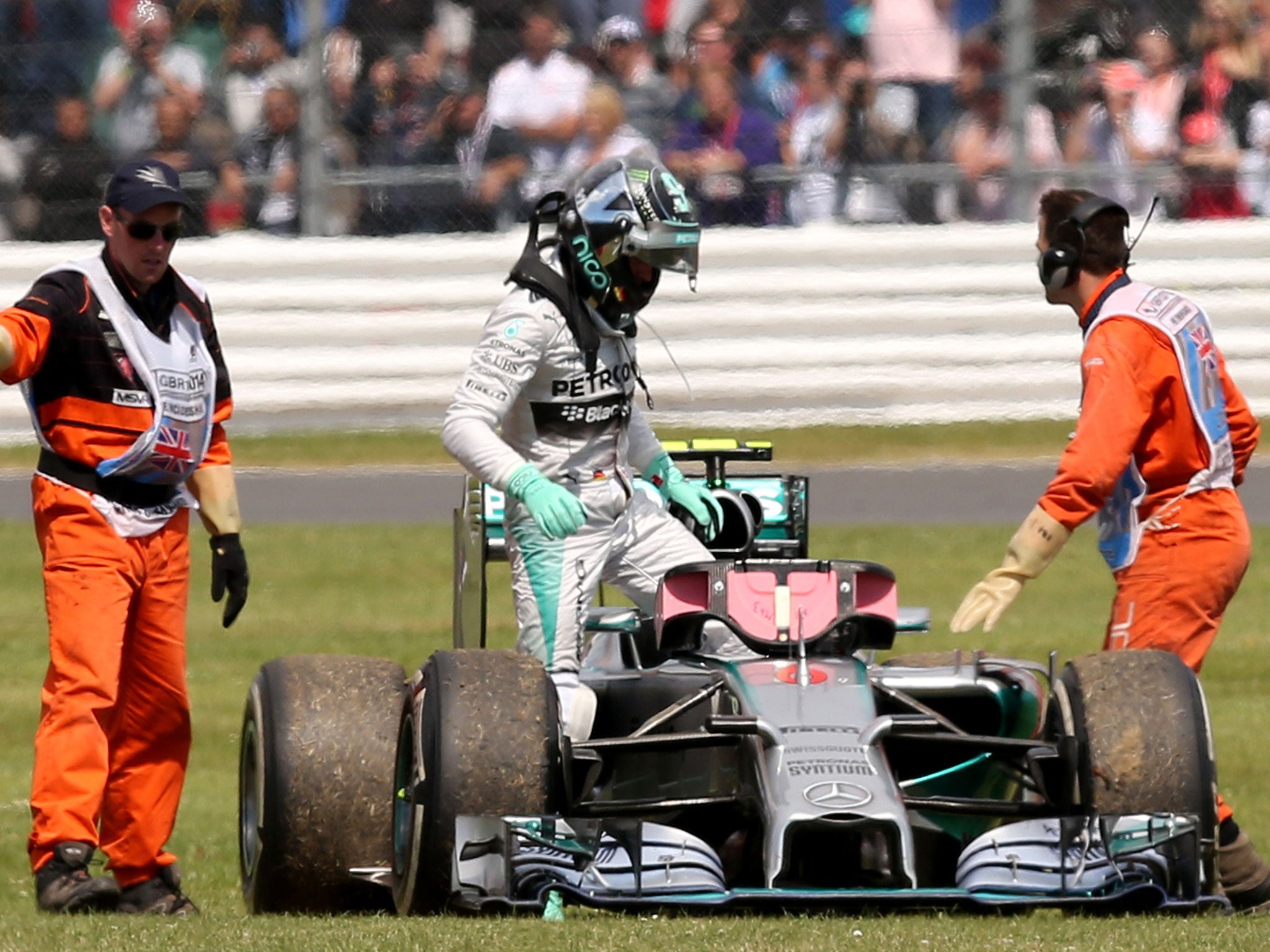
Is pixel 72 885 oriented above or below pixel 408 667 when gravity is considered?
below

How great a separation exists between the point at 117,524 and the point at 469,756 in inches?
55.1

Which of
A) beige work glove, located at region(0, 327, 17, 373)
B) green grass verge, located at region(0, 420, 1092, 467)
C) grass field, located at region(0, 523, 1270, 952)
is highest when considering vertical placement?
beige work glove, located at region(0, 327, 17, 373)

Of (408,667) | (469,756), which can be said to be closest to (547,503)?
(469,756)

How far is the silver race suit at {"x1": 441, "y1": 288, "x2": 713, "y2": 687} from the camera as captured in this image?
21.4ft

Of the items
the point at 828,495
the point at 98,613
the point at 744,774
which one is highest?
the point at 828,495

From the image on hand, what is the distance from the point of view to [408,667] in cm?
1020

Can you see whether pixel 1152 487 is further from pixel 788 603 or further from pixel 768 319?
pixel 768 319

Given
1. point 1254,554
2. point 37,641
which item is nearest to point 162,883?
point 37,641

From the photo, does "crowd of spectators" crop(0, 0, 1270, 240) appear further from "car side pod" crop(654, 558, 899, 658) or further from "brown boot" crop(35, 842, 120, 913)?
"brown boot" crop(35, 842, 120, 913)

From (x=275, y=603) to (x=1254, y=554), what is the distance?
512 cm

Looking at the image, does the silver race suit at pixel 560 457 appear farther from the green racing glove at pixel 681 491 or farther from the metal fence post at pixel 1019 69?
the metal fence post at pixel 1019 69

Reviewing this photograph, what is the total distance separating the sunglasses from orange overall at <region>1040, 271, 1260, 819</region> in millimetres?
2358

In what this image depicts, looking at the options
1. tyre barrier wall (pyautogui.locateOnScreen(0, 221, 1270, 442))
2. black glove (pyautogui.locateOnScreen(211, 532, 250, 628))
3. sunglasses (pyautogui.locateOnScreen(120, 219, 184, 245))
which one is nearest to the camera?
sunglasses (pyautogui.locateOnScreen(120, 219, 184, 245))

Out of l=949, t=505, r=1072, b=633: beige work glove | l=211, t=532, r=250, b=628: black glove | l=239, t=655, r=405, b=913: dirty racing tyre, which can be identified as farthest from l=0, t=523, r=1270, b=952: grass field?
l=949, t=505, r=1072, b=633: beige work glove
